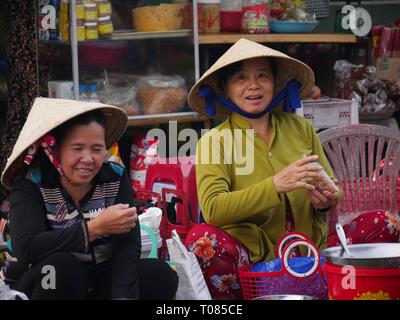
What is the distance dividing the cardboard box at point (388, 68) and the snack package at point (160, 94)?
176 centimetres

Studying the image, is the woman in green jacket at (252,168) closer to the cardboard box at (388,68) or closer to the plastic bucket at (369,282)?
the plastic bucket at (369,282)

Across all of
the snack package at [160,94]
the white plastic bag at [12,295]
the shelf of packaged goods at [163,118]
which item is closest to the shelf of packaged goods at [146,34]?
the snack package at [160,94]

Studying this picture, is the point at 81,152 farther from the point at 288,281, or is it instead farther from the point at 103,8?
the point at 103,8

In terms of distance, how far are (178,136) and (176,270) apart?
7.77 ft

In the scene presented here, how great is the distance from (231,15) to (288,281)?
9.34ft

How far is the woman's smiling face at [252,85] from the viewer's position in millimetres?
3539

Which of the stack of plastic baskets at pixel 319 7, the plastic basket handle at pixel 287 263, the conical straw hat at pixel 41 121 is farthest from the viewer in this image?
the stack of plastic baskets at pixel 319 7

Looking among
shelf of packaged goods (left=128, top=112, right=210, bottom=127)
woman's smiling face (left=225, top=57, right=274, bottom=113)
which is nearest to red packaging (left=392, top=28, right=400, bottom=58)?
shelf of packaged goods (left=128, top=112, right=210, bottom=127)

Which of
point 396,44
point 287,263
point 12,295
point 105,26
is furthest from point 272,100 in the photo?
point 396,44

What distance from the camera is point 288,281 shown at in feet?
10.4

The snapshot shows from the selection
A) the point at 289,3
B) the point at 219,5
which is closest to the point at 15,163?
the point at 219,5
